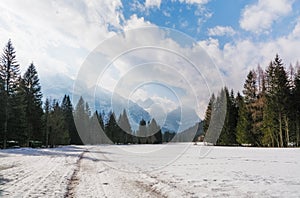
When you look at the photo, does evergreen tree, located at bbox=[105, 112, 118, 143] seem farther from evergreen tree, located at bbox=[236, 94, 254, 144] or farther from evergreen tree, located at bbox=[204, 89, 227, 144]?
evergreen tree, located at bbox=[236, 94, 254, 144]

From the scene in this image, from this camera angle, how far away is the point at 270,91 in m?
40.7

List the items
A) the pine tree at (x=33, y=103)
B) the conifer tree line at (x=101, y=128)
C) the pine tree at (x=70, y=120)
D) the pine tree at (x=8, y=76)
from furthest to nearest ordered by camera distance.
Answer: the conifer tree line at (x=101, y=128)
the pine tree at (x=70, y=120)
the pine tree at (x=33, y=103)
the pine tree at (x=8, y=76)

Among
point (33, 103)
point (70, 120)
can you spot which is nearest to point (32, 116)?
point (33, 103)

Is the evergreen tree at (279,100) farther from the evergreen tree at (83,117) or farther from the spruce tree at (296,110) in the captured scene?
the evergreen tree at (83,117)

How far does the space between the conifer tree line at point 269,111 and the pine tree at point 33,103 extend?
125 ft

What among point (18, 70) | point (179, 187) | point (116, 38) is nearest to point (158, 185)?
point (179, 187)

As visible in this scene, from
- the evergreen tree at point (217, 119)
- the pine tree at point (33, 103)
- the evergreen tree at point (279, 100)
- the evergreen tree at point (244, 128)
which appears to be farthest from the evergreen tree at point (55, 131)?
the evergreen tree at point (279, 100)

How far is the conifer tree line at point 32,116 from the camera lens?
115 feet

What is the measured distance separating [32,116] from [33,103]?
8.39 ft

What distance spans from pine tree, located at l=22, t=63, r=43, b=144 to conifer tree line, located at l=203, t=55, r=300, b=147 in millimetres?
38078

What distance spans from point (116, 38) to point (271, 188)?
12.3 m

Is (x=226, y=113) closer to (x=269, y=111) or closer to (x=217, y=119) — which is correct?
(x=217, y=119)

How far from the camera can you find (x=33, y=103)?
47562 mm

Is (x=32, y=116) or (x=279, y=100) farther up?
(x=279, y=100)
